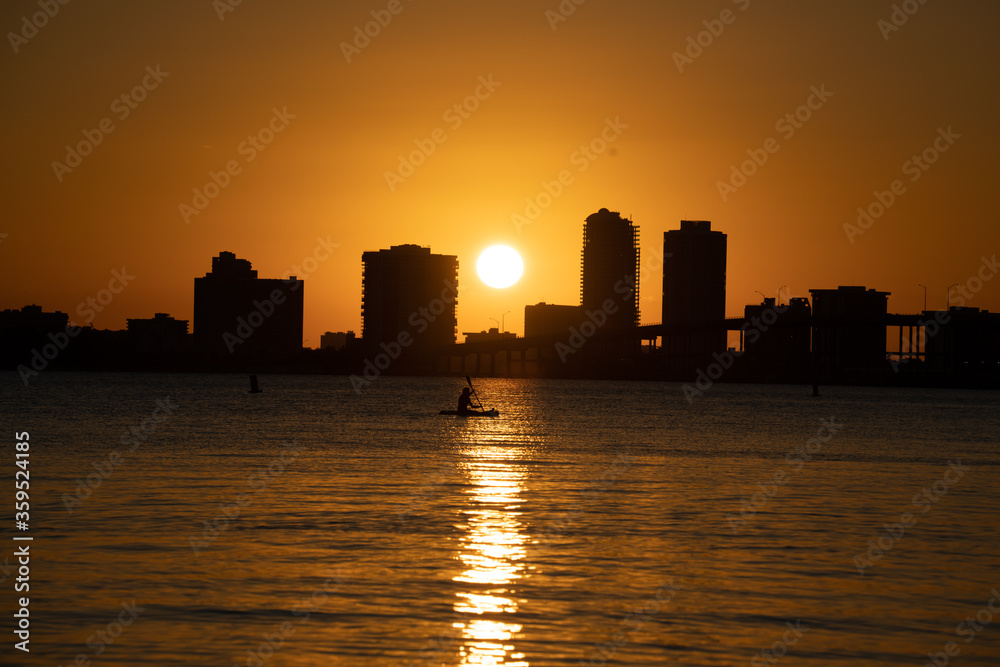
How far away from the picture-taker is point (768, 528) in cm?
2522

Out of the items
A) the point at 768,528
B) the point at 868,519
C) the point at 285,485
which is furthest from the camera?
the point at 285,485

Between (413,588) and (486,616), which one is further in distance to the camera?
(413,588)

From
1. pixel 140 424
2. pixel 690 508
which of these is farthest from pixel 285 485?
pixel 140 424

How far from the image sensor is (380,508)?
27578 millimetres

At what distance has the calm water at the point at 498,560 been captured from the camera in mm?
14445

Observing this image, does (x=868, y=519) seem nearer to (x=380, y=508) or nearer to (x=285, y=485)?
(x=380, y=508)

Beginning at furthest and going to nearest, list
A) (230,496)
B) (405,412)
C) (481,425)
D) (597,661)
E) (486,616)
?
(405,412), (481,425), (230,496), (486,616), (597,661)

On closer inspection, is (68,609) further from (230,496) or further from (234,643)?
(230,496)

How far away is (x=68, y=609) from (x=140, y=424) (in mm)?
53403

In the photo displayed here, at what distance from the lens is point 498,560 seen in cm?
2028

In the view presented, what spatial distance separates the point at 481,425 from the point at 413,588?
187 ft

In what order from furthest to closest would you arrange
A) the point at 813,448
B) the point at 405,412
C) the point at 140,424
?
the point at 405,412 < the point at 140,424 < the point at 813,448

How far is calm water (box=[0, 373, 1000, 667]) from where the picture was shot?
1445 centimetres

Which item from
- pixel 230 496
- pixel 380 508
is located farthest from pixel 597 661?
pixel 230 496
